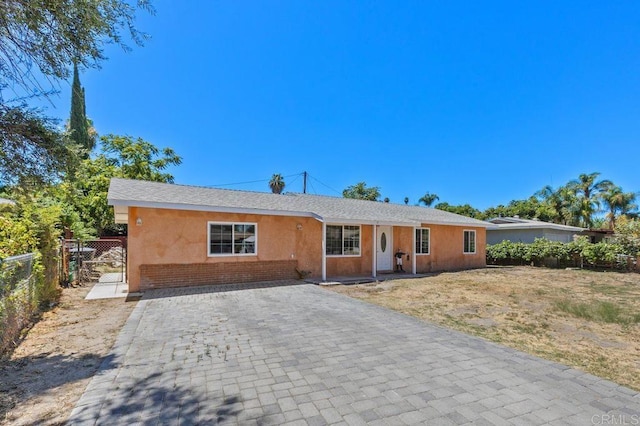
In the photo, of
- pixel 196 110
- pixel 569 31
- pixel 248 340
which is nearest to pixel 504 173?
pixel 569 31

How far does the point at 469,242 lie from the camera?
757 inches

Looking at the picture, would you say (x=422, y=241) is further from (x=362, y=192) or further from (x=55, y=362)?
(x=362, y=192)

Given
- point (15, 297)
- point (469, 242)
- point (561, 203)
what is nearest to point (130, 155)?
point (15, 297)

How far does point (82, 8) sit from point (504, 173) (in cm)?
3923

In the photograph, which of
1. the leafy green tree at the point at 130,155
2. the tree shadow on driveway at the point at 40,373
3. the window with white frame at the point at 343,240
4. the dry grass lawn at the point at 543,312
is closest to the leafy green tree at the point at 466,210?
the dry grass lawn at the point at 543,312

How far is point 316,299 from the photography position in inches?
352

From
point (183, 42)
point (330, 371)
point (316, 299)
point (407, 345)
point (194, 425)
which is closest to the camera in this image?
point (194, 425)

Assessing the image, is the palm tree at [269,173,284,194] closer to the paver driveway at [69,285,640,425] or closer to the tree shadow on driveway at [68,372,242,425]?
the paver driveway at [69,285,640,425]

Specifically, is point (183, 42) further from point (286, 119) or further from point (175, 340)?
point (286, 119)

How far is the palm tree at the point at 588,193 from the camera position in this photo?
33.5 metres

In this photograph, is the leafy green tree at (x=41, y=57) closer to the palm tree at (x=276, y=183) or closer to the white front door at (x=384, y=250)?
the white front door at (x=384, y=250)

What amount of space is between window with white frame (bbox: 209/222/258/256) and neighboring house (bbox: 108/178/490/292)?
34mm

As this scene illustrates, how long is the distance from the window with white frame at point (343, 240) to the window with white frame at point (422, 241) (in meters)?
4.15

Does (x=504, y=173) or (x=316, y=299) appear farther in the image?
(x=504, y=173)
